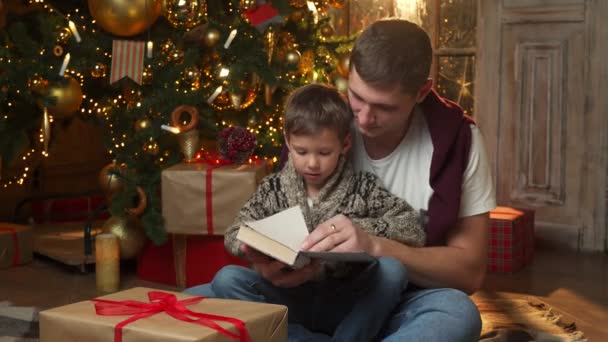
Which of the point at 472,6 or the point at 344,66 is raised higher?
the point at 472,6

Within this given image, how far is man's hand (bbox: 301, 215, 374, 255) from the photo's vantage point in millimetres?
1679

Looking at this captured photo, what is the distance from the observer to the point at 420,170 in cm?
201

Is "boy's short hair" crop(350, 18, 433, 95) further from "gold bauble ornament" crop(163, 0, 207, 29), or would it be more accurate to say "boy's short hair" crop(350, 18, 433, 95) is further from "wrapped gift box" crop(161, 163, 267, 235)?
"gold bauble ornament" crop(163, 0, 207, 29)

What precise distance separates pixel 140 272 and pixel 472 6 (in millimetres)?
2225

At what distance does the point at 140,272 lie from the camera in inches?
137

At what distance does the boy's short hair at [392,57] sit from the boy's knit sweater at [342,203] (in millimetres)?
253

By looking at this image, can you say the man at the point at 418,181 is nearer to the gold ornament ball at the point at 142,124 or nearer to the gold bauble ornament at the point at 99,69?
the gold ornament ball at the point at 142,124

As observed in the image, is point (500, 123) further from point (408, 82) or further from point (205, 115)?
point (408, 82)

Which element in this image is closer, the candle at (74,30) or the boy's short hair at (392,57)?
the boy's short hair at (392,57)

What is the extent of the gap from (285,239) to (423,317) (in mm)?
344

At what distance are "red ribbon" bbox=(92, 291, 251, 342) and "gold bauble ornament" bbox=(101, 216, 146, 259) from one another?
184cm

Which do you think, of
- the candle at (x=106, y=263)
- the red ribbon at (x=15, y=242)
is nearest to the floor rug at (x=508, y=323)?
the candle at (x=106, y=263)

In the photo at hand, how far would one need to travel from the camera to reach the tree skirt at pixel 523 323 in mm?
2693

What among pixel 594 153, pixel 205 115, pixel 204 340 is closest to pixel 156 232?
pixel 205 115
